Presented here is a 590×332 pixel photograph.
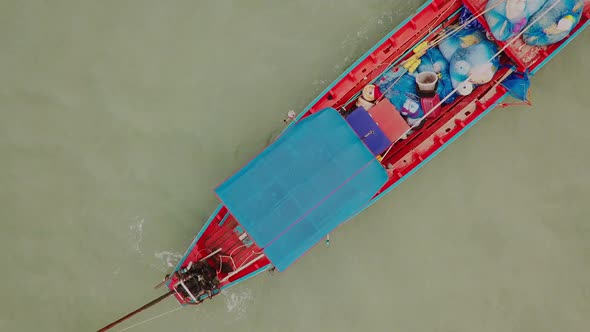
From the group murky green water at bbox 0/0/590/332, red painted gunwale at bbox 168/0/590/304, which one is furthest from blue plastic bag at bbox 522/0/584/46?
Result: murky green water at bbox 0/0/590/332

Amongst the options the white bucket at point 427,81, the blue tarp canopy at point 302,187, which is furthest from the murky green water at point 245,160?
the blue tarp canopy at point 302,187

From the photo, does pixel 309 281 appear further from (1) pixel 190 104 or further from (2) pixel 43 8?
(2) pixel 43 8

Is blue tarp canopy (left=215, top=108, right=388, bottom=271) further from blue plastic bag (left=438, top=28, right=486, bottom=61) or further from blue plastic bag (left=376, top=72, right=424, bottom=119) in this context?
blue plastic bag (left=438, top=28, right=486, bottom=61)

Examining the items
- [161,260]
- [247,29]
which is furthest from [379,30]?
[161,260]

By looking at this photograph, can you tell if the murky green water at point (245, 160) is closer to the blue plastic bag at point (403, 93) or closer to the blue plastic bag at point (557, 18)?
the blue plastic bag at point (403, 93)

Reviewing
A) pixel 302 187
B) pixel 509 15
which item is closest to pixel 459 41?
pixel 509 15

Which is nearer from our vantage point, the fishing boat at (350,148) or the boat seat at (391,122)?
the fishing boat at (350,148)

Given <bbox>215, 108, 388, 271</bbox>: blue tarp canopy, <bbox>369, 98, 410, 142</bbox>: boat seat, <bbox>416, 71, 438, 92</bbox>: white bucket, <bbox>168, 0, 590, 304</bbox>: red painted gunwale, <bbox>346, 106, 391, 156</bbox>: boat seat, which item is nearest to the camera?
<bbox>215, 108, 388, 271</bbox>: blue tarp canopy
